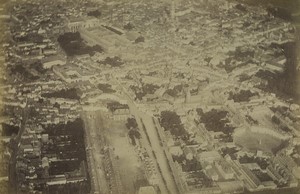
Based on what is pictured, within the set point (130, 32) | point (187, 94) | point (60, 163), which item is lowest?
point (60, 163)

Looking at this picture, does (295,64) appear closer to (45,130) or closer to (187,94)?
(187,94)

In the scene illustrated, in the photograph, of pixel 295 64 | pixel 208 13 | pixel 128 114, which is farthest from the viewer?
pixel 208 13

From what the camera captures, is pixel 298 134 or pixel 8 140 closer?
pixel 8 140

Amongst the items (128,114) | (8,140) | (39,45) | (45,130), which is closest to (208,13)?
(128,114)

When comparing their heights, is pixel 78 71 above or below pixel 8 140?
above

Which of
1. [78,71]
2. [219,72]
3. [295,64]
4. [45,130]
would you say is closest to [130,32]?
[78,71]

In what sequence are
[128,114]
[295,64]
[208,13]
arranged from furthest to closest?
[208,13]
[295,64]
[128,114]
